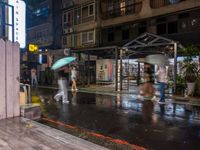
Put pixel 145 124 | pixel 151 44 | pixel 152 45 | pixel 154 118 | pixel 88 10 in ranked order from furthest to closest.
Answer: pixel 88 10, pixel 151 44, pixel 152 45, pixel 154 118, pixel 145 124

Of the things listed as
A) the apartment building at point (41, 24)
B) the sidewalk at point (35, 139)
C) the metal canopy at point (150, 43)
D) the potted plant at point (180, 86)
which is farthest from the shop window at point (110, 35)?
the sidewalk at point (35, 139)

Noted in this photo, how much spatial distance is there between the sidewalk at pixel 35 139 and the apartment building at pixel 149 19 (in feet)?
49.7

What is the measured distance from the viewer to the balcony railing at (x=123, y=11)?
23061 mm

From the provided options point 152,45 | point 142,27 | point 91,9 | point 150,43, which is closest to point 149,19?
point 142,27

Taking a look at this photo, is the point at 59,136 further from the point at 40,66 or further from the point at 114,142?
the point at 40,66

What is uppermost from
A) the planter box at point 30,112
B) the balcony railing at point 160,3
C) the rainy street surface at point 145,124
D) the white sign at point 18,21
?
the balcony railing at point 160,3

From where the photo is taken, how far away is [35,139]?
501 centimetres

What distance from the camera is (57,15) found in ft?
105

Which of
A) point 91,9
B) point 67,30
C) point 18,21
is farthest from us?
point 67,30

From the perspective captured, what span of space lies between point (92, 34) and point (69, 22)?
5381mm

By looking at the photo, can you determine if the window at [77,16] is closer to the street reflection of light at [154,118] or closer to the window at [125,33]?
the window at [125,33]

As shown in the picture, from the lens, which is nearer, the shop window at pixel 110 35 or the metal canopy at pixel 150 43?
the metal canopy at pixel 150 43

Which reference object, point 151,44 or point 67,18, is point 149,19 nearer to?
point 151,44

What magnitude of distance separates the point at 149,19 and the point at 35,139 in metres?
18.6
